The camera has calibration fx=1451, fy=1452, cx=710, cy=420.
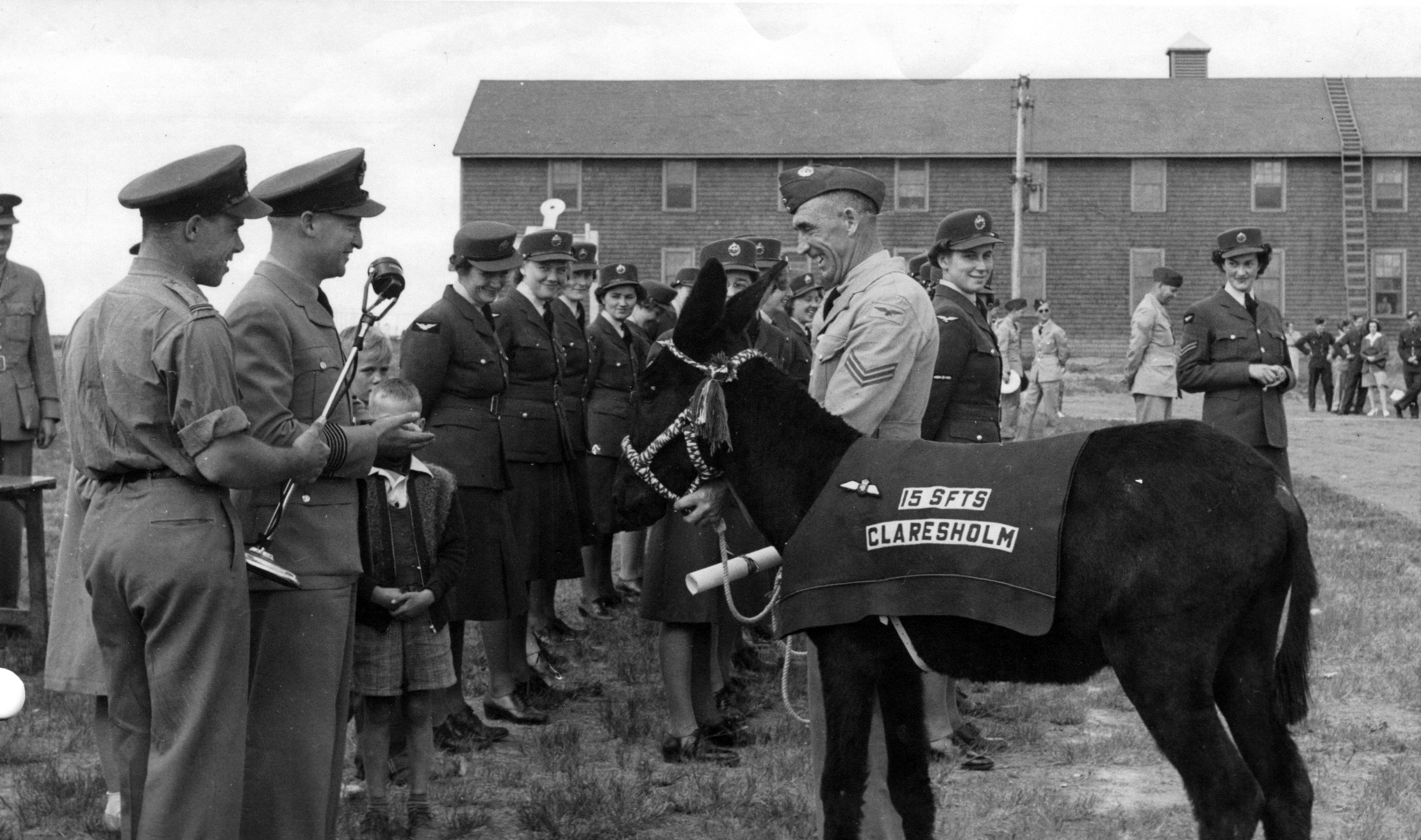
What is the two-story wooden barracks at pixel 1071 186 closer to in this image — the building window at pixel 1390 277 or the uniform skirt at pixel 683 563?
the building window at pixel 1390 277

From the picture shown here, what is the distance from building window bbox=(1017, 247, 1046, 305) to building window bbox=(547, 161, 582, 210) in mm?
13339

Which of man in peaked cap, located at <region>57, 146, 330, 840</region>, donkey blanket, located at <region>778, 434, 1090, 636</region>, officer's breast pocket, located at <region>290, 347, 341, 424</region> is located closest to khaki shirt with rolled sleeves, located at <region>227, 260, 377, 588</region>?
officer's breast pocket, located at <region>290, 347, 341, 424</region>

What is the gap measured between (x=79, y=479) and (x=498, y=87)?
145 ft

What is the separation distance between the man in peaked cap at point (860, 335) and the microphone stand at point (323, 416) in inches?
44.4

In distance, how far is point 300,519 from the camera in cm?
439

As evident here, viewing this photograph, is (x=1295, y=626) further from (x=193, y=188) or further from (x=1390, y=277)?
(x=1390, y=277)

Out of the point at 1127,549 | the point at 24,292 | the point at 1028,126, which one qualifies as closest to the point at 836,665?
the point at 1127,549

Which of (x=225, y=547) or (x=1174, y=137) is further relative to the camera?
(x=1174, y=137)

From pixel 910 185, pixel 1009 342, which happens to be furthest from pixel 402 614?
pixel 910 185

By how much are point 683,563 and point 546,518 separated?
1.62 metres

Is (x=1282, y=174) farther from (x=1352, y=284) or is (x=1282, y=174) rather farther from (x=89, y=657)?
(x=89, y=657)

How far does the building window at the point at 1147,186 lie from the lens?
44.4 metres

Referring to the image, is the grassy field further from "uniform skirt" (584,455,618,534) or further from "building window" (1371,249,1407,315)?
"building window" (1371,249,1407,315)

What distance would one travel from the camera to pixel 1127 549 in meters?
3.99
